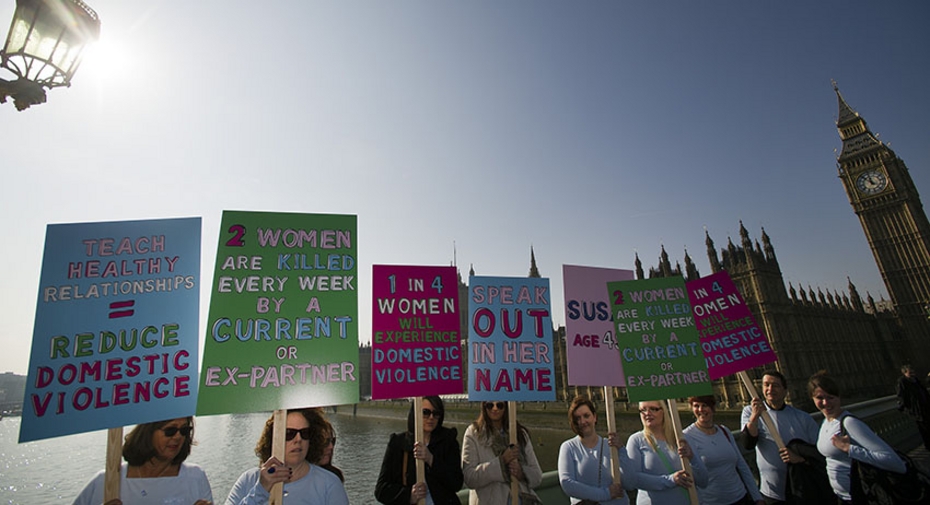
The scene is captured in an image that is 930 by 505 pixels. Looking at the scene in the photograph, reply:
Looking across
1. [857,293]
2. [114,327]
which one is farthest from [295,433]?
[857,293]

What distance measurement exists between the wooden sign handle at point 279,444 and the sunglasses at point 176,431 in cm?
59

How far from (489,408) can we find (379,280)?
150 cm

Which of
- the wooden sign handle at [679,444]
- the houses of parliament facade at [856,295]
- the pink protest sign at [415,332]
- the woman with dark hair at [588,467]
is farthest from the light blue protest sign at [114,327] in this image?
the houses of parliament facade at [856,295]

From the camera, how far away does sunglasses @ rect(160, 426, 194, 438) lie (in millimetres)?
2539

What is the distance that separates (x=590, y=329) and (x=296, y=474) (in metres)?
2.86

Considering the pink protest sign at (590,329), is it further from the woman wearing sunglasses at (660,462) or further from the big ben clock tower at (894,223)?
the big ben clock tower at (894,223)

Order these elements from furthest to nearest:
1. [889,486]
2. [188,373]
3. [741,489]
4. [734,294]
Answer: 1. [734,294]
2. [741,489]
3. [889,486]
4. [188,373]

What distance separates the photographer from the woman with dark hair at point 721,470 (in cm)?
354

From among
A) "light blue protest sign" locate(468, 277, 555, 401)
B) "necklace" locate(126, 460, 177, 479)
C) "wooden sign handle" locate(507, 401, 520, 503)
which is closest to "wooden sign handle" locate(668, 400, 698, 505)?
"light blue protest sign" locate(468, 277, 555, 401)

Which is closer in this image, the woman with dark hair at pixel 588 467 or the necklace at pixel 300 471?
the necklace at pixel 300 471

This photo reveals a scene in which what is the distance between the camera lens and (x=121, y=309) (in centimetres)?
269

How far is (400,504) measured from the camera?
3.04 metres

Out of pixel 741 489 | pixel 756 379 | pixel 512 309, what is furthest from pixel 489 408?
pixel 756 379

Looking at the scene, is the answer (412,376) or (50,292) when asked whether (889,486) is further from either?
(50,292)
